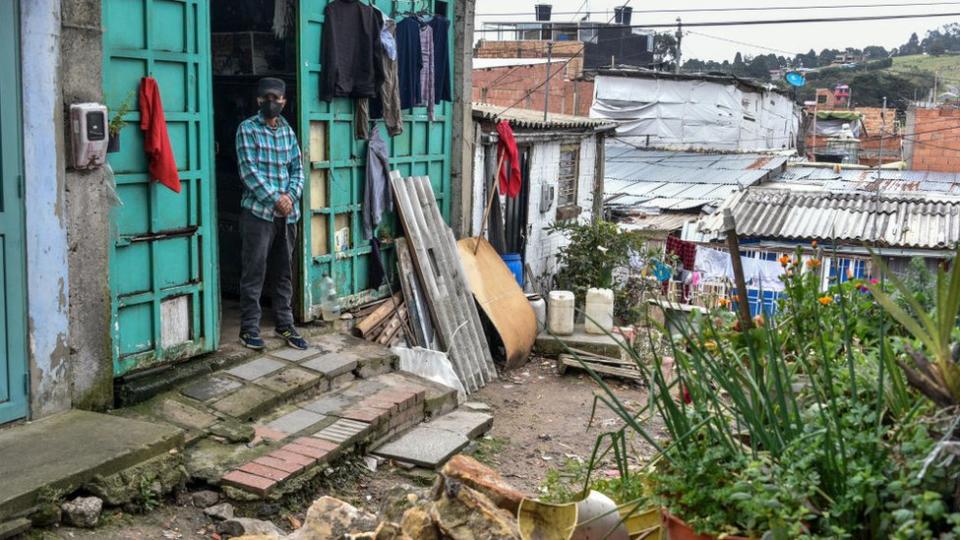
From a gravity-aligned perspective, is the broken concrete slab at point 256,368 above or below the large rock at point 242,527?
above

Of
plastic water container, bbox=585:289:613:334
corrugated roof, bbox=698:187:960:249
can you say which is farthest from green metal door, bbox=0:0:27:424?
corrugated roof, bbox=698:187:960:249

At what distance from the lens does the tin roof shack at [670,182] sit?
18469 millimetres

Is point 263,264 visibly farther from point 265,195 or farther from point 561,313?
point 561,313

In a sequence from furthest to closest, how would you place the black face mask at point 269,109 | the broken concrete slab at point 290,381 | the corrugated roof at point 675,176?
the corrugated roof at point 675,176, the black face mask at point 269,109, the broken concrete slab at point 290,381

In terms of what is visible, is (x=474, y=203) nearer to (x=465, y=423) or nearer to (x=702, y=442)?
(x=465, y=423)

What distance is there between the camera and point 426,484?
257 inches

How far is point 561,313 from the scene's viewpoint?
10.9 metres

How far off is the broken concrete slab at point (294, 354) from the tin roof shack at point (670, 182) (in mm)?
10009

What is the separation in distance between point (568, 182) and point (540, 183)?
4.30 ft

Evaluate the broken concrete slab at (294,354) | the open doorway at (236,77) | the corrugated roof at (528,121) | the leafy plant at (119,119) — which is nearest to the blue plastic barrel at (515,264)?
the corrugated roof at (528,121)

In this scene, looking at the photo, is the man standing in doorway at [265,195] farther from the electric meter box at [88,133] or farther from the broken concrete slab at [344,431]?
the electric meter box at [88,133]

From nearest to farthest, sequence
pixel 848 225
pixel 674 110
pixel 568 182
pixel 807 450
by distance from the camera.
A: 1. pixel 807 450
2. pixel 568 182
3. pixel 848 225
4. pixel 674 110

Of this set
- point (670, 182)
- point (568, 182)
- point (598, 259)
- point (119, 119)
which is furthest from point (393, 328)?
point (670, 182)

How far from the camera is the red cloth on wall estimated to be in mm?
6234
